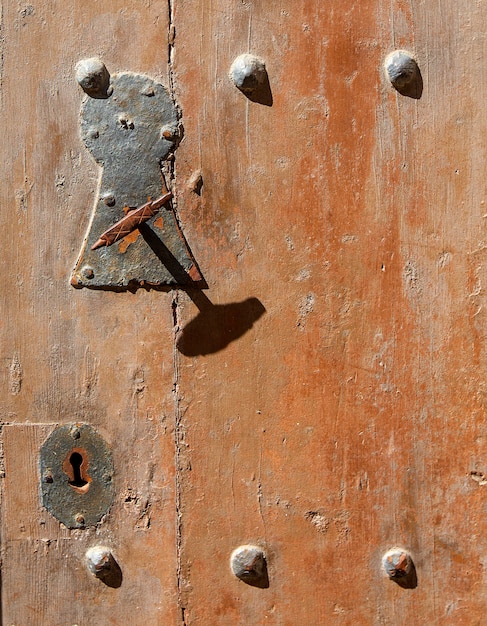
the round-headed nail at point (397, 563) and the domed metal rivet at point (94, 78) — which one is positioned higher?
the domed metal rivet at point (94, 78)

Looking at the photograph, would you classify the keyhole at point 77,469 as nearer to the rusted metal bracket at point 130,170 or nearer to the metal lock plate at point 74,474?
the metal lock plate at point 74,474

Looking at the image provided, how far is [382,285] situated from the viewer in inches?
43.5

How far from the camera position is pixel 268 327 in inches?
43.6

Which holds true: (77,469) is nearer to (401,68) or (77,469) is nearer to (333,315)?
(333,315)

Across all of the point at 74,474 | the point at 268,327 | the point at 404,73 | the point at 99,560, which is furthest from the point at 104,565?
the point at 404,73

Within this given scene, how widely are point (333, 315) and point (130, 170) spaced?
409mm

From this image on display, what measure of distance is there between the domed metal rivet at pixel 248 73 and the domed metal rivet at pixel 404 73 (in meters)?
0.21

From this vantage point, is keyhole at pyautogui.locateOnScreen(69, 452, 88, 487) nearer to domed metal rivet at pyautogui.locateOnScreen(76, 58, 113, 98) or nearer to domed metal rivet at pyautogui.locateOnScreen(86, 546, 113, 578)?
domed metal rivet at pyautogui.locateOnScreen(86, 546, 113, 578)

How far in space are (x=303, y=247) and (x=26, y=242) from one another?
460mm

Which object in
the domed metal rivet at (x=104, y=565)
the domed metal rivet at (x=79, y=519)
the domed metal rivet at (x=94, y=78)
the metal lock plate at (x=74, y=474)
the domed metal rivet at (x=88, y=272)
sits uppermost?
the domed metal rivet at (x=94, y=78)

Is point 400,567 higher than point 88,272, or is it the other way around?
point 88,272

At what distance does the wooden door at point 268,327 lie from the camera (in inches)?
42.9

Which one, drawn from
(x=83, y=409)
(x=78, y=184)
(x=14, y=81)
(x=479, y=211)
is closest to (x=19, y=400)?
(x=83, y=409)

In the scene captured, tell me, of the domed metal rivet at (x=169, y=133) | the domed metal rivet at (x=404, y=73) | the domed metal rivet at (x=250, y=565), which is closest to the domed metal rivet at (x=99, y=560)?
the domed metal rivet at (x=250, y=565)
